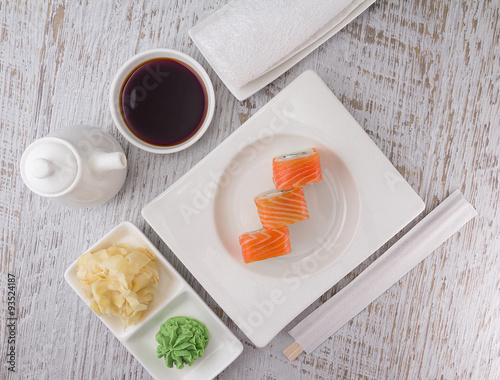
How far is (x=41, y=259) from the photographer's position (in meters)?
0.95

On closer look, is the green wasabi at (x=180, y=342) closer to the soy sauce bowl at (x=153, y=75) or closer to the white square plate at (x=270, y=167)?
the white square plate at (x=270, y=167)

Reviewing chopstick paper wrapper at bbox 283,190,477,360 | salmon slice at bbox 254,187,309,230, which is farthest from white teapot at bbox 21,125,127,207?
chopstick paper wrapper at bbox 283,190,477,360

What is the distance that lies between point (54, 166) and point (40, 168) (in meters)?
0.04

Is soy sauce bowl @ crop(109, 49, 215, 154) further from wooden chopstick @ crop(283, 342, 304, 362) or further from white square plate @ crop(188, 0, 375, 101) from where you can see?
wooden chopstick @ crop(283, 342, 304, 362)

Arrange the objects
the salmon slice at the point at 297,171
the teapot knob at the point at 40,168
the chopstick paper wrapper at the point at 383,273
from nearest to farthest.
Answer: the teapot knob at the point at 40,168 → the salmon slice at the point at 297,171 → the chopstick paper wrapper at the point at 383,273

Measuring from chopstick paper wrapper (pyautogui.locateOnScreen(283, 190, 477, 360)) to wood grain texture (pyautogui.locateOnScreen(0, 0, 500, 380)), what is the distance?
2cm

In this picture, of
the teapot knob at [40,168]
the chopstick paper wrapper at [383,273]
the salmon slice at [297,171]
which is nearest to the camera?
the teapot knob at [40,168]

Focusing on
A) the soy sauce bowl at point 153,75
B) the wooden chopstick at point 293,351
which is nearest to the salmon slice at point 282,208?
the soy sauce bowl at point 153,75

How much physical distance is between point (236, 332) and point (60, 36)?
0.78 m

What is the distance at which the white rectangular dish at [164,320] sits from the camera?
874 millimetres

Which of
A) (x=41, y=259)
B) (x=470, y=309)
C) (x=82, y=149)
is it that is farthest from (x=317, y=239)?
(x=41, y=259)

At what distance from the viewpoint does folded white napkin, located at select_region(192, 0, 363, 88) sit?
854 mm

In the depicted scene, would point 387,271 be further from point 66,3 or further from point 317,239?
point 66,3

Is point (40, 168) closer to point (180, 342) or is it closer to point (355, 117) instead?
point (180, 342)
